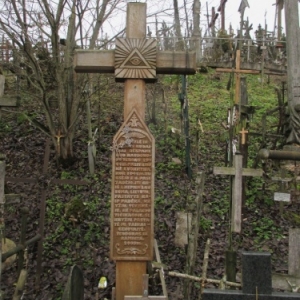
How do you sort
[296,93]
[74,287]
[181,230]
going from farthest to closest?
A: [296,93]
[181,230]
[74,287]

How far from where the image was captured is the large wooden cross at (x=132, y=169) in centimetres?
520

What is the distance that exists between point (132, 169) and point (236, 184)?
2.52m

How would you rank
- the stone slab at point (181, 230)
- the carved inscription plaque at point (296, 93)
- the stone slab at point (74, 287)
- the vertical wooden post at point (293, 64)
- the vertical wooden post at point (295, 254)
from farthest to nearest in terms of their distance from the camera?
1. the carved inscription plaque at point (296, 93)
2. the vertical wooden post at point (293, 64)
3. the stone slab at point (181, 230)
4. the vertical wooden post at point (295, 254)
5. the stone slab at point (74, 287)

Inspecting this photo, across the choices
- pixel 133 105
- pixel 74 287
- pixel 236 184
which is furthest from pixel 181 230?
pixel 74 287

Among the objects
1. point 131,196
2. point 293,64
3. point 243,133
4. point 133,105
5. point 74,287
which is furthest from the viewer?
point 293,64

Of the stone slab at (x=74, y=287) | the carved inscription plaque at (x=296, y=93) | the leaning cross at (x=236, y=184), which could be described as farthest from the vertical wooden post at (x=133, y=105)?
the carved inscription plaque at (x=296, y=93)

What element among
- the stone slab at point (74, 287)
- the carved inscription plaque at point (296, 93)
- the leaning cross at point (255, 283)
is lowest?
the stone slab at point (74, 287)

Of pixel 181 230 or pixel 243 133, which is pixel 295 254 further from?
pixel 243 133

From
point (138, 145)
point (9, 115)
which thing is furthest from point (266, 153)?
point (9, 115)

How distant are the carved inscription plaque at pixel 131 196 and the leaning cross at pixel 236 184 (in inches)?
85.3

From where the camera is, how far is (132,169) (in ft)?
17.1

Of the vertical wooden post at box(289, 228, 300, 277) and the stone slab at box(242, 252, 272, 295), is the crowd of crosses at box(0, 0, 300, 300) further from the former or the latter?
the stone slab at box(242, 252, 272, 295)

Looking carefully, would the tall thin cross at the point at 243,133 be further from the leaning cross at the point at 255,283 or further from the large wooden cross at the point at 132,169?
the leaning cross at the point at 255,283

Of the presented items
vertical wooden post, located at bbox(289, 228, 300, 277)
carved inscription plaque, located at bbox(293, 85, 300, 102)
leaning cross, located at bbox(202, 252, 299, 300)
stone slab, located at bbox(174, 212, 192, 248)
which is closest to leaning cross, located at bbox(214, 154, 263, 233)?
stone slab, located at bbox(174, 212, 192, 248)
